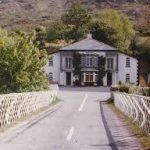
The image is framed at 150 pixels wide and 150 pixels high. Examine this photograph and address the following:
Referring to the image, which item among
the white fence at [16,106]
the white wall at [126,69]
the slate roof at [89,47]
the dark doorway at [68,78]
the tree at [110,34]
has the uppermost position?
the tree at [110,34]

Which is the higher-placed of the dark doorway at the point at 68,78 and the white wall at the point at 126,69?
the white wall at the point at 126,69

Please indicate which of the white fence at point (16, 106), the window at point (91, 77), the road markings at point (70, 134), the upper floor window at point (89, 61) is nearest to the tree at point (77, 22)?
the upper floor window at point (89, 61)

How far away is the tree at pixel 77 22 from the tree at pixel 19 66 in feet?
283

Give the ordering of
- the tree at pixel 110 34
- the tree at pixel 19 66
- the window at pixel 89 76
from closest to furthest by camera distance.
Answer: the tree at pixel 19 66
the window at pixel 89 76
the tree at pixel 110 34

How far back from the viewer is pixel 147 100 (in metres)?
20.4

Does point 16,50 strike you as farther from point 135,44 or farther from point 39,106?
point 135,44

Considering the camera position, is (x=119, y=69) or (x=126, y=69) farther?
(x=119, y=69)

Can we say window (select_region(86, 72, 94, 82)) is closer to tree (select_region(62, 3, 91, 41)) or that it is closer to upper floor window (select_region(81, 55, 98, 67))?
upper floor window (select_region(81, 55, 98, 67))

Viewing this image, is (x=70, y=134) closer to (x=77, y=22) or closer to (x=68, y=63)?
(x=68, y=63)

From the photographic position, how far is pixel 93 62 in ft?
361

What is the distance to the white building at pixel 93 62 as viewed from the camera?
10950cm

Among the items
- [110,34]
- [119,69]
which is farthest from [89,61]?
[110,34]

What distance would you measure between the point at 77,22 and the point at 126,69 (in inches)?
1503

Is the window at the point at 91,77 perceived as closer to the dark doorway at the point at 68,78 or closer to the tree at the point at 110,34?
the dark doorway at the point at 68,78
